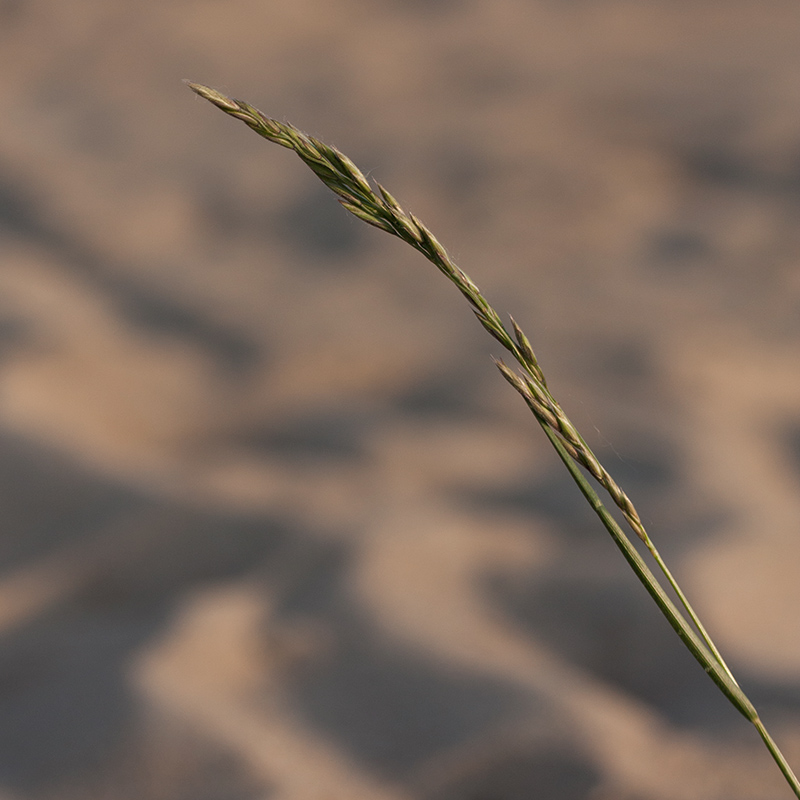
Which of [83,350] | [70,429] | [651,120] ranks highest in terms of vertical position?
[651,120]

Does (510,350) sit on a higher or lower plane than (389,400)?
lower

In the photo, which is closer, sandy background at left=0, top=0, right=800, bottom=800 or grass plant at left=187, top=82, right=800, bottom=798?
grass plant at left=187, top=82, right=800, bottom=798

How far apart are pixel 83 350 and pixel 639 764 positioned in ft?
3.08

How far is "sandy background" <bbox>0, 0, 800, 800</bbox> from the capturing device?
925 millimetres

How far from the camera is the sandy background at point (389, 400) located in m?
0.92

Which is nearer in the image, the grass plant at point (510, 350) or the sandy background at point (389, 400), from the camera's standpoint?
the grass plant at point (510, 350)

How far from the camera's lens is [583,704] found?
0.95 meters

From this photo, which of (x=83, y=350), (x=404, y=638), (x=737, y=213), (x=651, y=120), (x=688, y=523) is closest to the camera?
(x=404, y=638)

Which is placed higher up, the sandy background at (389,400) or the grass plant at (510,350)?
the sandy background at (389,400)

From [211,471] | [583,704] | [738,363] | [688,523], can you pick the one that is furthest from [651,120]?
[583,704]

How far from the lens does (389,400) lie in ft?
4.62

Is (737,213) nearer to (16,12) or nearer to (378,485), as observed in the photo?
(378,485)

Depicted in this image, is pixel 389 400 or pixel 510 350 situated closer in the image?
pixel 510 350

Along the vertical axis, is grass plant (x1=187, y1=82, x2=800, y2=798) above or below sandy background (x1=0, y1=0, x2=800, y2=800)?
below
